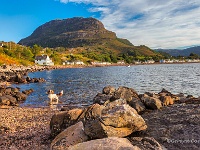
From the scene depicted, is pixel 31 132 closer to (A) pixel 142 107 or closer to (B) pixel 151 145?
(A) pixel 142 107

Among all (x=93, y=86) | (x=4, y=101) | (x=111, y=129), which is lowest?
(x=93, y=86)

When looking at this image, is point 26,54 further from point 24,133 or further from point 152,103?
point 152,103

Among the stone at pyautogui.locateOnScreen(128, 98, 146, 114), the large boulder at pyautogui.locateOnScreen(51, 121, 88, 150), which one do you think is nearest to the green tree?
the stone at pyautogui.locateOnScreen(128, 98, 146, 114)

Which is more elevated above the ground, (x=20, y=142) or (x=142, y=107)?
(x=142, y=107)

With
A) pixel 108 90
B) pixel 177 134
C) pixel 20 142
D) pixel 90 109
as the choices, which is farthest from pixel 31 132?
pixel 108 90

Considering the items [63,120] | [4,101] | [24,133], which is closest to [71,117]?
[63,120]

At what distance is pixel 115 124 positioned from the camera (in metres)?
10.7

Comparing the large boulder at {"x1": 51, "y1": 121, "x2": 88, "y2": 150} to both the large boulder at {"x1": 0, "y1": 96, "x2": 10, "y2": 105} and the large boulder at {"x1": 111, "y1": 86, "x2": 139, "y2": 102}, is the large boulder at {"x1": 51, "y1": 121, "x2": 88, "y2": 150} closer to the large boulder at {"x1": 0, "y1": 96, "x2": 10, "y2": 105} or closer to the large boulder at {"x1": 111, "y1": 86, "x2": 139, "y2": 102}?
the large boulder at {"x1": 111, "y1": 86, "x2": 139, "y2": 102}

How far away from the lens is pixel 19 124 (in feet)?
64.0

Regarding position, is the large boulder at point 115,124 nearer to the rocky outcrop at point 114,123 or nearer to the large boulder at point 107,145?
the rocky outcrop at point 114,123

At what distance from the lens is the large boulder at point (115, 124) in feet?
34.1

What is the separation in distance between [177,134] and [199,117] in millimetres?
3219

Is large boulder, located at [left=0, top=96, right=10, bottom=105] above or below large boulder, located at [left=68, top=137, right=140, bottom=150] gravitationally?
below

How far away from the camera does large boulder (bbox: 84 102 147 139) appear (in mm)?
10391
